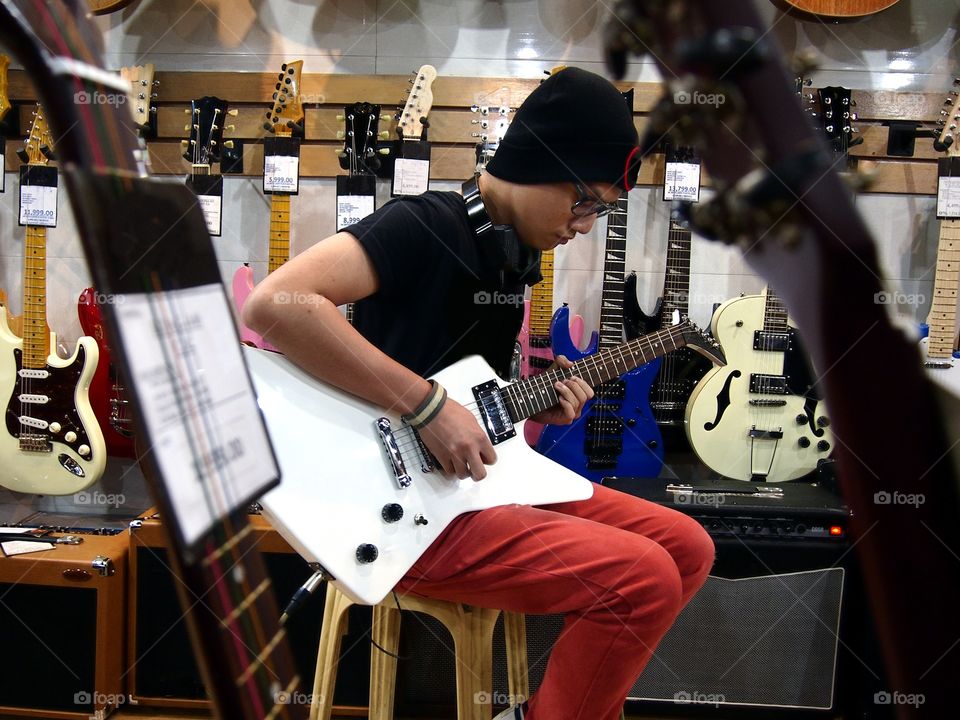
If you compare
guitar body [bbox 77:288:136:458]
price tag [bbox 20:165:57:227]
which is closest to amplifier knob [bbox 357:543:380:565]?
guitar body [bbox 77:288:136:458]

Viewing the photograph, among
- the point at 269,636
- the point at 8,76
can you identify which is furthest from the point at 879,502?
the point at 8,76

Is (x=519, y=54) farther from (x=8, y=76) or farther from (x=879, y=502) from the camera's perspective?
(x=879, y=502)

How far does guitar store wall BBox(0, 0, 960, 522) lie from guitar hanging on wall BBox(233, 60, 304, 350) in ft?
0.41

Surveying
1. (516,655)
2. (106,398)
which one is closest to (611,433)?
(516,655)

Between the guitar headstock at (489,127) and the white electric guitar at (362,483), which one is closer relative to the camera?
the white electric guitar at (362,483)

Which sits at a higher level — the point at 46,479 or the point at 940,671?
the point at 940,671

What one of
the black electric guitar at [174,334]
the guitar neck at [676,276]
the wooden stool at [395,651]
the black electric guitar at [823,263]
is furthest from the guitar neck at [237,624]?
the guitar neck at [676,276]

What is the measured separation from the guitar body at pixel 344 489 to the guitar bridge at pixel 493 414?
9 centimetres

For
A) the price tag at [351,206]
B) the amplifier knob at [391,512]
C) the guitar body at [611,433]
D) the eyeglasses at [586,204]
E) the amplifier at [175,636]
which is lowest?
the amplifier at [175,636]

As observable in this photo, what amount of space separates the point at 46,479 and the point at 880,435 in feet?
8.01

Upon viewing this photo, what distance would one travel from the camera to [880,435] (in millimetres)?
175

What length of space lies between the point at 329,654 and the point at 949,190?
2117 millimetres

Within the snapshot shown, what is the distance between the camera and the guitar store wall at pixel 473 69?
2.32m

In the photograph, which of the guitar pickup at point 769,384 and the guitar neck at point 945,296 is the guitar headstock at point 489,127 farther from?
the guitar neck at point 945,296
